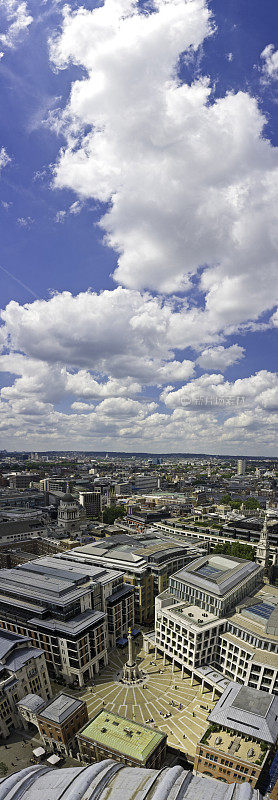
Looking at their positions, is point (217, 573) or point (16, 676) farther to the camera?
point (217, 573)

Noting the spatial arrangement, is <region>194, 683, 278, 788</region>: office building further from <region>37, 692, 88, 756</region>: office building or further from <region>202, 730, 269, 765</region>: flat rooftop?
<region>37, 692, 88, 756</region>: office building

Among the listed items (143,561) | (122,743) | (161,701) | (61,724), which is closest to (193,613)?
(161,701)

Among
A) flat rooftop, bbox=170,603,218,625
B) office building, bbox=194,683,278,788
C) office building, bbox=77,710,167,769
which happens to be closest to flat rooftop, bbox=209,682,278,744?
office building, bbox=194,683,278,788

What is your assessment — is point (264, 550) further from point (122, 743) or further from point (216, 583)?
point (122, 743)

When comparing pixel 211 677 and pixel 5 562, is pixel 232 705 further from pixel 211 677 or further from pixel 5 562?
pixel 5 562

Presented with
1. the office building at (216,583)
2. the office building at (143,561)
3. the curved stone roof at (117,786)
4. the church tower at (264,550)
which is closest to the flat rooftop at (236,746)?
the curved stone roof at (117,786)

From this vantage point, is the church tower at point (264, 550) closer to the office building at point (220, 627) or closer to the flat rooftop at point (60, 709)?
the office building at point (220, 627)
